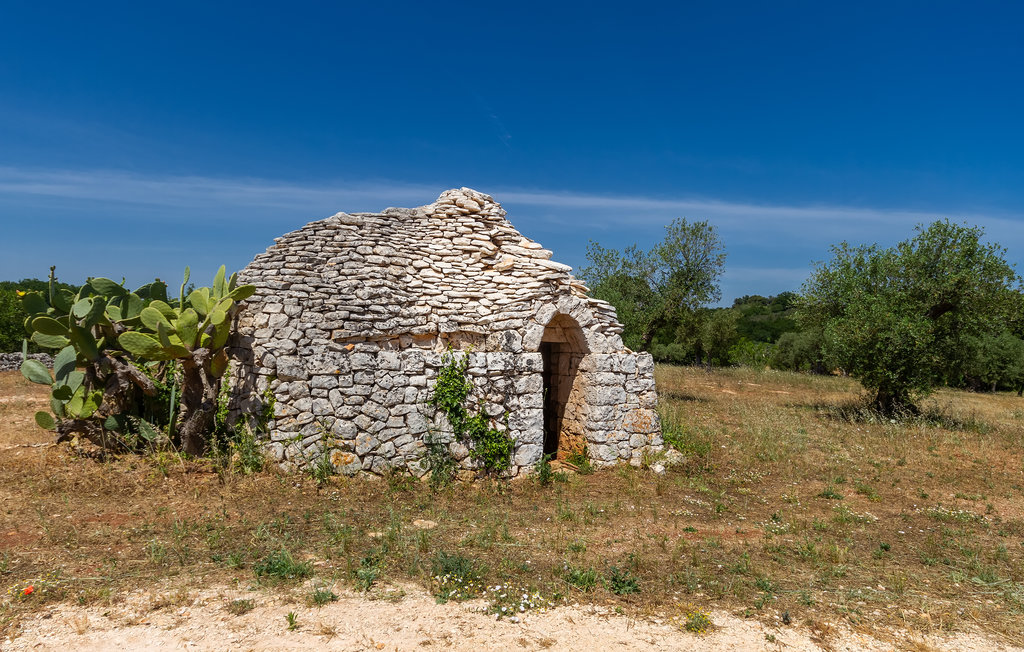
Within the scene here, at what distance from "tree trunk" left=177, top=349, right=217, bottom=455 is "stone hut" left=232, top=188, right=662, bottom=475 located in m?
0.45

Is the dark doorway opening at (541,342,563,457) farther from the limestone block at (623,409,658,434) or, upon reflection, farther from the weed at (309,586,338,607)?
the weed at (309,586,338,607)

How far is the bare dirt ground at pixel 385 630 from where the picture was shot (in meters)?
4.48

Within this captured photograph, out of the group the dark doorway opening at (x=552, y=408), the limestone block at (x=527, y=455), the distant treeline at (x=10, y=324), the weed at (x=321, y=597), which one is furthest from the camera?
the distant treeline at (x=10, y=324)

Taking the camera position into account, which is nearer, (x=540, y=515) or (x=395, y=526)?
(x=395, y=526)

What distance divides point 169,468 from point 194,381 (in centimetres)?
129

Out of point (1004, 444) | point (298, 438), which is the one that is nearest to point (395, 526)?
point (298, 438)

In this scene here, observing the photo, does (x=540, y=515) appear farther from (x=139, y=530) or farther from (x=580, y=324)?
(x=139, y=530)

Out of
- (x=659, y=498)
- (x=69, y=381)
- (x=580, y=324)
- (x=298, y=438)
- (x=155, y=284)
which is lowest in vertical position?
(x=659, y=498)

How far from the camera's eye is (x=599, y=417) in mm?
9953

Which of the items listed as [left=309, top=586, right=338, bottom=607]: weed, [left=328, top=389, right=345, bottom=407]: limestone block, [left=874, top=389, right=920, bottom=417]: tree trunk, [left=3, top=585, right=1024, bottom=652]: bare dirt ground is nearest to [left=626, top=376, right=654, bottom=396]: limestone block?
[left=328, top=389, right=345, bottom=407]: limestone block

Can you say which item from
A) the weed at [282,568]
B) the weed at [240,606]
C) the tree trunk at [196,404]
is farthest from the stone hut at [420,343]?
the weed at [240,606]

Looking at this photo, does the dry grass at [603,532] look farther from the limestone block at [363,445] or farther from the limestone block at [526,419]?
the limestone block at [526,419]

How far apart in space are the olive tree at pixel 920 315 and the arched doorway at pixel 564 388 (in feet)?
29.9

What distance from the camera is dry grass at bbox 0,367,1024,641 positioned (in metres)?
5.47
